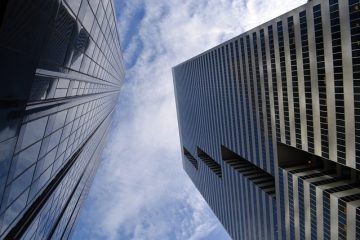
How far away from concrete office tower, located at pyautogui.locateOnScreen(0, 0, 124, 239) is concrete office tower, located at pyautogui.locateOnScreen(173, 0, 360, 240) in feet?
142

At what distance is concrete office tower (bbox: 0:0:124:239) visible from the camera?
15703 millimetres

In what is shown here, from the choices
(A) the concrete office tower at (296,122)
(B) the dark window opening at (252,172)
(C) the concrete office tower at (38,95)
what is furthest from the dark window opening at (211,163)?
(C) the concrete office tower at (38,95)

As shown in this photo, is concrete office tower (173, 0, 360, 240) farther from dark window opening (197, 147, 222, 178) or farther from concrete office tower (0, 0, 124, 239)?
concrete office tower (0, 0, 124, 239)

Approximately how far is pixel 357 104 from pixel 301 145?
19987 millimetres

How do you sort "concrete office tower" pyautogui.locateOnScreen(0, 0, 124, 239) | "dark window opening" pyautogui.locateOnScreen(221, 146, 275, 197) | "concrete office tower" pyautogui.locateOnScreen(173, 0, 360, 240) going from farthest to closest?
"dark window opening" pyautogui.locateOnScreen(221, 146, 275, 197)
"concrete office tower" pyautogui.locateOnScreen(173, 0, 360, 240)
"concrete office tower" pyautogui.locateOnScreen(0, 0, 124, 239)

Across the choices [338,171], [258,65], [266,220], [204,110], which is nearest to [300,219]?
[338,171]

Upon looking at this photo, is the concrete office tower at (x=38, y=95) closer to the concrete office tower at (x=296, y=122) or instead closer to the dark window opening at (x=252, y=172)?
the concrete office tower at (x=296, y=122)

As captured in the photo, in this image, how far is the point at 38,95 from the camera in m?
23.0

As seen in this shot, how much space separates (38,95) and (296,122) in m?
62.6

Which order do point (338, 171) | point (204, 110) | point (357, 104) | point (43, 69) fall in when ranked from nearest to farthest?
point (43, 69)
point (357, 104)
point (338, 171)
point (204, 110)

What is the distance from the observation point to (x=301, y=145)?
71.3 m

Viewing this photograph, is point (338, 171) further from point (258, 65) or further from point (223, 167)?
point (223, 167)

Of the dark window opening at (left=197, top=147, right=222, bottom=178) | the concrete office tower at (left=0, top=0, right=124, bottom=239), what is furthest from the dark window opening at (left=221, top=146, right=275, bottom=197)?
the concrete office tower at (left=0, top=0, right=124, bottom=239)

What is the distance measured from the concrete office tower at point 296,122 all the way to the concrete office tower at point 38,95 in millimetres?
43305
